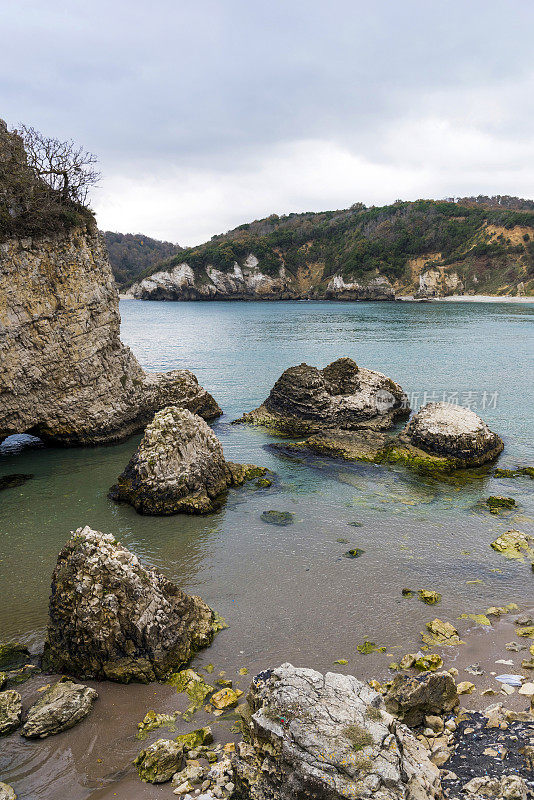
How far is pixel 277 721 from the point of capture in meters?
4.91

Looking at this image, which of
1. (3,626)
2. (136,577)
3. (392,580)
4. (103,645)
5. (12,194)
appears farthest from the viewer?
(12,194)

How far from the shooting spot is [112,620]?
286 inches

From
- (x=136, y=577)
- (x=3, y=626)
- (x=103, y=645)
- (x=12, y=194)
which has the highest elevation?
A: (x=12, y=194)

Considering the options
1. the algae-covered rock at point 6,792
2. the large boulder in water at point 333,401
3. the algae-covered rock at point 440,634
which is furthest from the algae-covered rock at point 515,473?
the algae-covered rock at point 6,792

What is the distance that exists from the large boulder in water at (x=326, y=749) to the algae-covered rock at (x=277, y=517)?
672cm

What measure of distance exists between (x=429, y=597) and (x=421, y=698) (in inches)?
126

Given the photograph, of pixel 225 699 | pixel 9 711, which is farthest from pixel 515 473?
pixel 9 711

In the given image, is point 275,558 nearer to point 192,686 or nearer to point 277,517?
point 277,517

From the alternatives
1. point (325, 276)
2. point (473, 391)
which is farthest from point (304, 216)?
point (473, 391)

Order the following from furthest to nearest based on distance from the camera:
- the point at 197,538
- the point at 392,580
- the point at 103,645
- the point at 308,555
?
the point at 197,538
the point at 308,555
the point at 392,580
the point at 103,645

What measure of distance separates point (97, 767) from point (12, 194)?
641 inches

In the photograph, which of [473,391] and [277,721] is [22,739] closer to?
[277,721]

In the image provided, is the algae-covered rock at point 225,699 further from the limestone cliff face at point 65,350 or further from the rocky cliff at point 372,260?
the rocky cliff at point 372,260

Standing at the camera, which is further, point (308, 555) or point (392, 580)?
point (308, 555)
